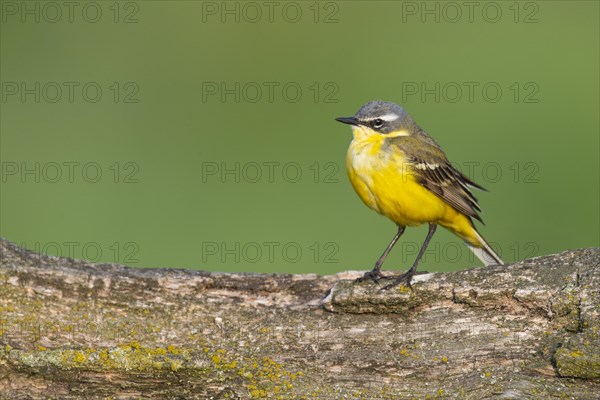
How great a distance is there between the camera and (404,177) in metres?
9.19

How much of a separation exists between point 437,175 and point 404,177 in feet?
1.46

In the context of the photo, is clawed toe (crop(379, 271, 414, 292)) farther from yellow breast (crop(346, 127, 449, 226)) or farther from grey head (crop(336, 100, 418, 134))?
grey head (crop(336, 100, 418, 134))

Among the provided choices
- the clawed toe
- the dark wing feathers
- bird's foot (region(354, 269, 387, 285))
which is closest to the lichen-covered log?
the clawed toe

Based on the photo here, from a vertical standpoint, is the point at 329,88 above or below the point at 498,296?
above

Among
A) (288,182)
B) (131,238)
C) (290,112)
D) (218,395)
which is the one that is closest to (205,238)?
(131,238)

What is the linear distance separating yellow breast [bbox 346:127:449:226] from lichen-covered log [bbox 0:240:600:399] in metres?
1.60

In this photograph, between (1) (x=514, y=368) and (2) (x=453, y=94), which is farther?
(2) (x=453, y=94)

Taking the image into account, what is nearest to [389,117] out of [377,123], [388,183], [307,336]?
[377,123]

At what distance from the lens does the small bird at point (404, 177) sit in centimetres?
909

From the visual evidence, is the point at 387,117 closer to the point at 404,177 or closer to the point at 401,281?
the point at 404,177

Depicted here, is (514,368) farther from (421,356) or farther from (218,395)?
(218,395)

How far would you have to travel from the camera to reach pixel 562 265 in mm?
7133

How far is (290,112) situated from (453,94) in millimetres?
3180

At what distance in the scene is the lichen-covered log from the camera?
6.61m
